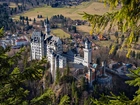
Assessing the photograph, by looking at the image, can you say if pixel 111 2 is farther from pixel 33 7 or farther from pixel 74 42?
pixel 33 7

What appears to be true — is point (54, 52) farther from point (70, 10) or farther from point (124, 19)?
point (70, 10)

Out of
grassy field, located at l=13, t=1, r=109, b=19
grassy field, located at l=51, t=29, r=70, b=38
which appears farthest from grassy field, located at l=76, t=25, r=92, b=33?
grassy field, located at l=13, t=1, r=109, b=19

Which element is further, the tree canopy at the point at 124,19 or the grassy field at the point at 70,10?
the grassy field at the point at 70,10

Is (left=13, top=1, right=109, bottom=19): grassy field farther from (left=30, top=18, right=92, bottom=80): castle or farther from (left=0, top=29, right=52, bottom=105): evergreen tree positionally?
(left=0, top=29, right=52, bottom=105): evergreen tree

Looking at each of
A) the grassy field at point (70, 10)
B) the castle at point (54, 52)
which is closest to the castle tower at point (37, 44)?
the castle at point (54, 52)

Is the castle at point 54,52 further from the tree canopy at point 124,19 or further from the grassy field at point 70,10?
the grassy field at point 70,10

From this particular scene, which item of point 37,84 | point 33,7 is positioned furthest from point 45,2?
point 37,84
